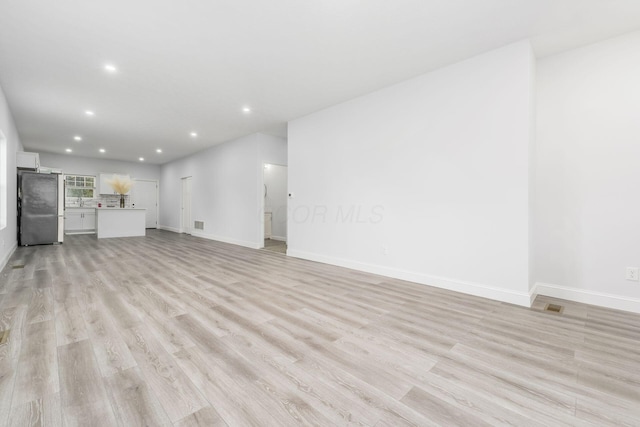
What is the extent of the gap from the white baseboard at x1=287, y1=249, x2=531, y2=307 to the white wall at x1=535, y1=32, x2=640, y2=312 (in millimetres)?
583

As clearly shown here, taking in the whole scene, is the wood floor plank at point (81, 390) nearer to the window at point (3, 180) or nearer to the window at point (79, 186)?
the window at point (3, 180)

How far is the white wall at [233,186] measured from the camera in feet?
21.3

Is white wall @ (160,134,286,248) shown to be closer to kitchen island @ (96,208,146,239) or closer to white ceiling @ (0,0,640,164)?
kitchen island @ (96,208,146,239)

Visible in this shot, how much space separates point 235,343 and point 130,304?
144 centimetres

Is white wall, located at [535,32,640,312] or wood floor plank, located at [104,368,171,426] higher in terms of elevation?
white wall, located at [535,32,640,312]

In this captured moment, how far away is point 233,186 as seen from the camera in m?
7.17

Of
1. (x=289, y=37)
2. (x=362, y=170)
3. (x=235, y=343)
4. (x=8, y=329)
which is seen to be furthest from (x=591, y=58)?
(x=8, y=329)

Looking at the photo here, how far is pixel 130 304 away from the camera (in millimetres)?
2709

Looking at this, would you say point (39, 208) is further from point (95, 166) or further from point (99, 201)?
point (95, 166)

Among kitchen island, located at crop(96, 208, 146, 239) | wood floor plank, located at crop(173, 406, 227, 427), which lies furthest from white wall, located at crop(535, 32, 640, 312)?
kitchen island, located at crop(96, 208, 146, 239)

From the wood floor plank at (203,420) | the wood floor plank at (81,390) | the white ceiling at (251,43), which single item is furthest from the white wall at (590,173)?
the wood floor plank at (81,390)

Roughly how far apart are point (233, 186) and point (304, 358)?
236 inches

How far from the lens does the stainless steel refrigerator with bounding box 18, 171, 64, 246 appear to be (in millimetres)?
6523

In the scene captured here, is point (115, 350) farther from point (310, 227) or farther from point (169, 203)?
point (169, 203)
